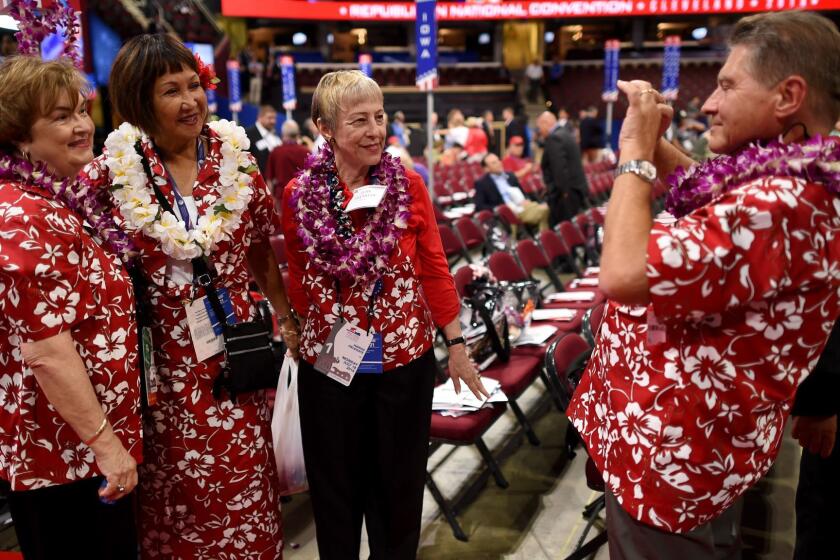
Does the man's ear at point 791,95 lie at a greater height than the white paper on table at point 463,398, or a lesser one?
greater

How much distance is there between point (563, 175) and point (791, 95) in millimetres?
6373

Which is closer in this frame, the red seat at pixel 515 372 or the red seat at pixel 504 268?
the red seat at pixel 515 372

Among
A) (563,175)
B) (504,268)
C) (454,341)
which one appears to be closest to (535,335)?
(504,268)

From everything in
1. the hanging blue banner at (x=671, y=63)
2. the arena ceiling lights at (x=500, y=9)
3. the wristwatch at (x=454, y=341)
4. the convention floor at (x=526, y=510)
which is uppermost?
the arena ceiling lights at (x=500, y=9)

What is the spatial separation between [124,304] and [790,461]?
3.32 meters

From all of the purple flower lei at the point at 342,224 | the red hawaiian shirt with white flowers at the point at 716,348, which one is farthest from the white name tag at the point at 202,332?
the red hawaiian shirt with white flowers at the point at 716,348

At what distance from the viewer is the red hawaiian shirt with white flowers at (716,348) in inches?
43.8

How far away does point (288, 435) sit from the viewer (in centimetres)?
213

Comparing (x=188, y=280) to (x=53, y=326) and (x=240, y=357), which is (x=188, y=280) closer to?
(x=240, y=357)

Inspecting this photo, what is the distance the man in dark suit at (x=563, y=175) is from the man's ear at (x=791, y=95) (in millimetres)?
6325

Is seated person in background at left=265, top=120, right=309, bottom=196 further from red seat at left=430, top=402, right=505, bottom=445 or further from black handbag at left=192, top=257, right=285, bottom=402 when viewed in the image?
black handbag at left=192, top=257, right=285, bottom=402

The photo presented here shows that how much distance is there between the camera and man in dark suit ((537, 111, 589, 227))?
24.3ft

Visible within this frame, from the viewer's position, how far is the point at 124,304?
1.61 metres

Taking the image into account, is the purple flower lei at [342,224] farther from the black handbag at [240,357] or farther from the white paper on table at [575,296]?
the white paper on table at [575,296]
